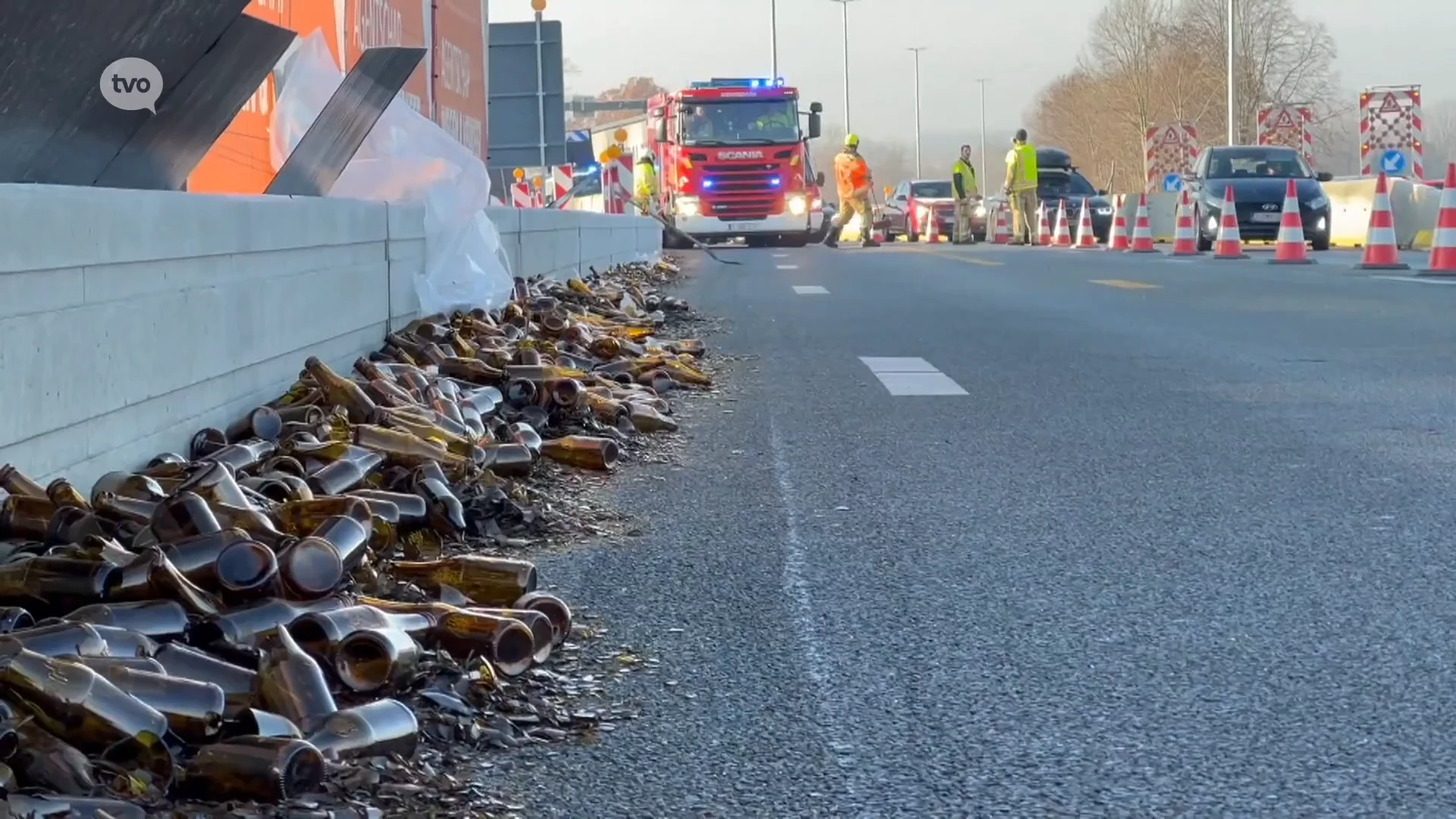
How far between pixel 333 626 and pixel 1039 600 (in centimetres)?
154

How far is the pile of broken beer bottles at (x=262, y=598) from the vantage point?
265cm

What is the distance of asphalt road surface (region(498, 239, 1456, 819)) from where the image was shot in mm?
2787

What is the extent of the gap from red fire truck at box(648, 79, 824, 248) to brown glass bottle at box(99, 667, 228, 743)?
32.6m

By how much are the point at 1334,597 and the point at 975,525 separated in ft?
3.57

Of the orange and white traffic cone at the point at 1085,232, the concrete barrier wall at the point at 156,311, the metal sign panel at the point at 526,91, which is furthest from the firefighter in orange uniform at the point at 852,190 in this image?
the concrete barrier wall at the point at 156,311

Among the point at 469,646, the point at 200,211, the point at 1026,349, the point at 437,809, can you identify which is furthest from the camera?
the point at 1026,349

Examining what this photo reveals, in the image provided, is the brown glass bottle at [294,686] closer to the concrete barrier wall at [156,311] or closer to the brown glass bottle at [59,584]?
the brown glass bottle at [59,584]

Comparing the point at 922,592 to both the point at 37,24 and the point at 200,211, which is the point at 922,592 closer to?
the point at 200,211

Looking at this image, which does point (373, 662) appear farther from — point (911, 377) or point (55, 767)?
point (911, 377)

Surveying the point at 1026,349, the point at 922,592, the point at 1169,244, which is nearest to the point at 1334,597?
the point at 922,592

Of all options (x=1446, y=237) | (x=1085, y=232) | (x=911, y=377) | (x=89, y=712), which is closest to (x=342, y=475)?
(x=89, y=712)

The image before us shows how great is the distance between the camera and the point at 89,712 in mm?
2672

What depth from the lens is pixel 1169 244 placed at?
33125 mm

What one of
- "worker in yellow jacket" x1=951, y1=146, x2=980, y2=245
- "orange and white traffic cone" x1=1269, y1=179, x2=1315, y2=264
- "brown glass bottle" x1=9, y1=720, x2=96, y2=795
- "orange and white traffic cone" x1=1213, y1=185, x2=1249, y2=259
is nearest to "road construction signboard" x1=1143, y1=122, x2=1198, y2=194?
"worker in yellow jacket" x1=951, y1=146, x2=980, y2=245
